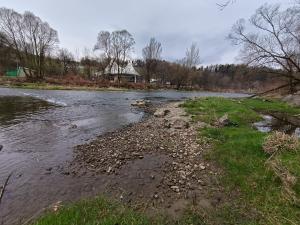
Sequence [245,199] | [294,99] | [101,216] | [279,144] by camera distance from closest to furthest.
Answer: [101,216] → [245,199] → [279,144] → [294,99]

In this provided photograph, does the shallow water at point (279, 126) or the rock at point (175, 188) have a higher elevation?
the rock at point (175, 188)

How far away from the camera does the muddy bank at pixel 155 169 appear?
4809 millimetres

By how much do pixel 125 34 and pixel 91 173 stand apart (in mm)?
68838

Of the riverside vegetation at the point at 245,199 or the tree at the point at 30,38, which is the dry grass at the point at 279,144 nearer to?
the riverside vegetation at the point at 245,199

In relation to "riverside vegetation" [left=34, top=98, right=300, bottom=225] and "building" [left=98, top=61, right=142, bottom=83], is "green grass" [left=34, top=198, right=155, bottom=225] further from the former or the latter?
"building" [left=98, top=61, right=142, bottom=83]

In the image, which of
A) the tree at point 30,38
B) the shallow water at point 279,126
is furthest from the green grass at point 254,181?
the tree at point 30,38

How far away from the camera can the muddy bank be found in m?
4.81

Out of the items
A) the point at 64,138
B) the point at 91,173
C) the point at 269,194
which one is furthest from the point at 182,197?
the point at 64,138

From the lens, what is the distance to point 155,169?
21.2ft

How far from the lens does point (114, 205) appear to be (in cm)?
445

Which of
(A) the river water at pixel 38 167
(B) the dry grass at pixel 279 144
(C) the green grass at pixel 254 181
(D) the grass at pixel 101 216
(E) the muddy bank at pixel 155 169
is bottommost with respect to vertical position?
(A) the river water at pixel 38 167

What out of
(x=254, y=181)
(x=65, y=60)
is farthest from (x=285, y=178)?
(x=65, y=60)

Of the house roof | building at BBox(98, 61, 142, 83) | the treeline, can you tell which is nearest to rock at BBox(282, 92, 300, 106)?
the treeline

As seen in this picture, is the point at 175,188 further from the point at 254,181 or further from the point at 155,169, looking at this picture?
the point at 254,181
